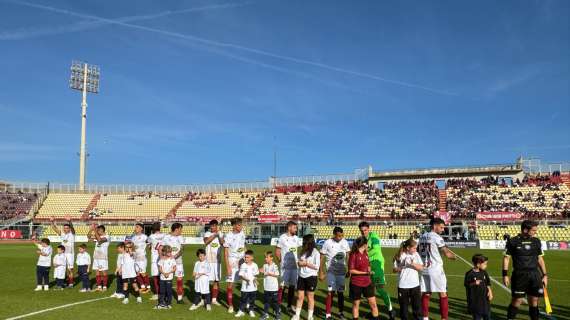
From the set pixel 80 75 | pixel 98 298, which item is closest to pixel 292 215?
pixel 80 75

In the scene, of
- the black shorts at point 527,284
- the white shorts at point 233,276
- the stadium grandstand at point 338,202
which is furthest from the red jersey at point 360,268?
the stadium grandstand at point 338,202

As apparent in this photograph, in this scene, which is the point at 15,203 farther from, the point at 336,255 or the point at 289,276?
the point at 336,255

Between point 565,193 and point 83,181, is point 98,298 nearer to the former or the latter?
point 565,193

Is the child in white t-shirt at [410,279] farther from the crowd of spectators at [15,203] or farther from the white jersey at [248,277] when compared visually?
the crowd of spectators at [15,203]

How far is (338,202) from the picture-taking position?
58.3m

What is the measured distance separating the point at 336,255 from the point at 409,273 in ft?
6.05

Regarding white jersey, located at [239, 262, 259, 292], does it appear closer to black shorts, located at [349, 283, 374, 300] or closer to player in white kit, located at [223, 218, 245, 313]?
player in white kit, located at [223, 218, 245, 313]

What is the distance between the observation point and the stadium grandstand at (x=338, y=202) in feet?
150

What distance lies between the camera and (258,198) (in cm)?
6481

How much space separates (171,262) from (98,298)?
2.80 metres

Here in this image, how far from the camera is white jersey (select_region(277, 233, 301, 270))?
1126 centimetres

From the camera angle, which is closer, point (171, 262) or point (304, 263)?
point (304, 263)

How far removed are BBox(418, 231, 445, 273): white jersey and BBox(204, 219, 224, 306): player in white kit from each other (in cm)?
499

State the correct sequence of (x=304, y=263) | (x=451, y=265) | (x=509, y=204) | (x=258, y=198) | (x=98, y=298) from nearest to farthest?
(x=304, y=263), (x=98, y=298), (x=451, y=265), (x=509, y=204), (x=258, y=198)
